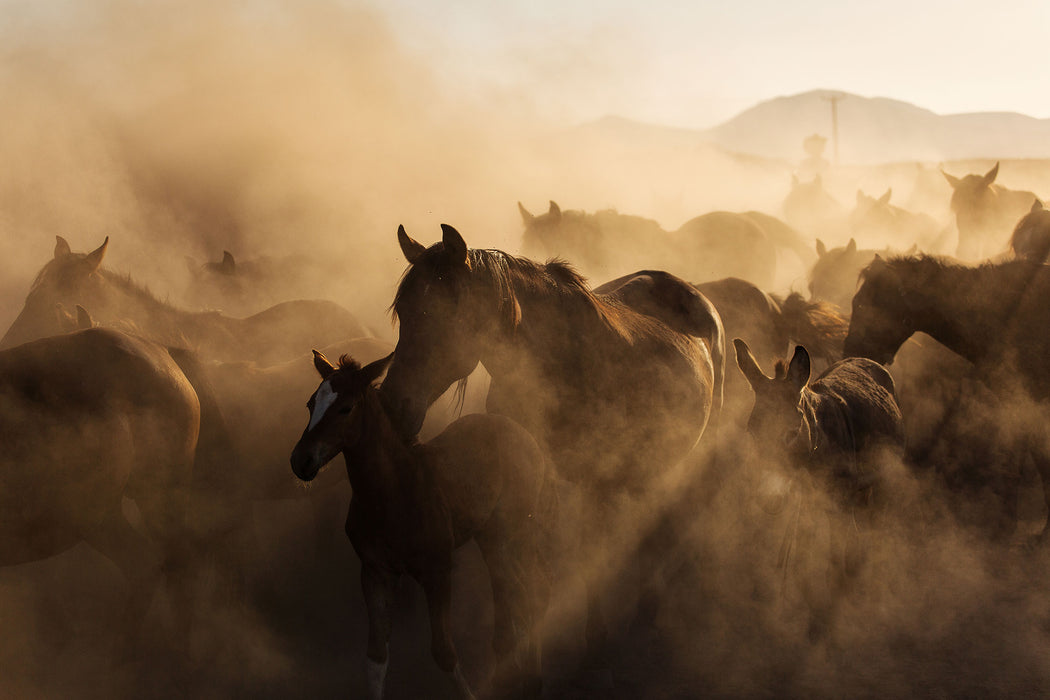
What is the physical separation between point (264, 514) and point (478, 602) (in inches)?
62.2

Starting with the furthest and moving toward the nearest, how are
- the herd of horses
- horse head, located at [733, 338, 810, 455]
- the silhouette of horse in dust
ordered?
1. the silhouette of horse in dust
2. horse head, located at [733, 338, 810, 455]
3. the herd of horses

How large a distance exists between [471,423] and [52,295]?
3.51m

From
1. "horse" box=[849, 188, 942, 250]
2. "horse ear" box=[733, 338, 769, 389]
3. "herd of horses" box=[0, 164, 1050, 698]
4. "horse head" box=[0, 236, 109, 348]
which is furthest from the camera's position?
"horse" box=[849, 188, 942, 250]

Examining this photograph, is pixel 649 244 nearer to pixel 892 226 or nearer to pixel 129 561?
pixel 892 226

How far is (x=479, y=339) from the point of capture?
3.36 meters

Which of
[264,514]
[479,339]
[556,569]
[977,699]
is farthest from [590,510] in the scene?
[264,514]

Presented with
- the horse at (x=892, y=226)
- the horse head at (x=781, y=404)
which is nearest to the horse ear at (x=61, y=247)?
the horse head at (x=781, y=404)

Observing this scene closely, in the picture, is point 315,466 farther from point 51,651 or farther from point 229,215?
point 229,215

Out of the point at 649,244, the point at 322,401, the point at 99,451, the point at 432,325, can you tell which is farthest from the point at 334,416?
the point at 649,244

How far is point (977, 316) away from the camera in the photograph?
5891mm

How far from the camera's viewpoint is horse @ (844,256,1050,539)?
5.74 m

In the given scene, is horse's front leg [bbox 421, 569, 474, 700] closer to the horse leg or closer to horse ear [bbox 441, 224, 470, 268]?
horse ear [bbox 441, 224, 470, 268]

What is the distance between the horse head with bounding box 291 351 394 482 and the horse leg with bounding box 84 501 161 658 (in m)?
1.55

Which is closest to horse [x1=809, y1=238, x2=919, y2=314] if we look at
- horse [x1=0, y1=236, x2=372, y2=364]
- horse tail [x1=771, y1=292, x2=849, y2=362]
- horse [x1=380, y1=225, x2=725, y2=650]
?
horse tail [x1=771, y1=292, x2=849, y2=362]
